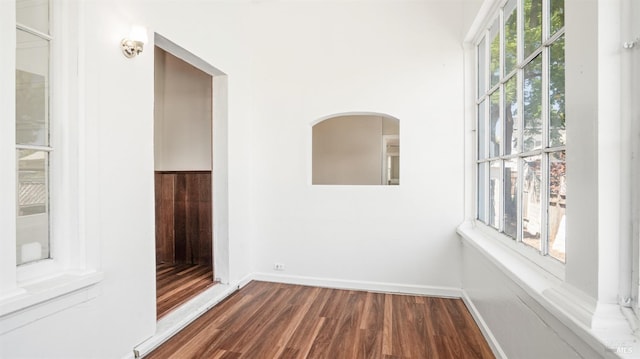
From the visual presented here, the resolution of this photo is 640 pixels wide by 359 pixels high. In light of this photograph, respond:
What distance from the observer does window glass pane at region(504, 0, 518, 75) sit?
1.99m

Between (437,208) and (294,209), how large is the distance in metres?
1.52

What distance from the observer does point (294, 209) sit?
11.3ft

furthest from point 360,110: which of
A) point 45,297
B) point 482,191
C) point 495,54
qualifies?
point 45,297

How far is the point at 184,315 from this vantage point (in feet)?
8.12

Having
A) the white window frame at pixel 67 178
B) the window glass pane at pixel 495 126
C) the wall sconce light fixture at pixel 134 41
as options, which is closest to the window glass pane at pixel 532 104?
the window glass pane at pixel 495 126

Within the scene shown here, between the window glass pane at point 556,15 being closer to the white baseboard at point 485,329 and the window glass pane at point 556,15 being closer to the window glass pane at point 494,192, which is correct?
the window glass pane at point 494,192

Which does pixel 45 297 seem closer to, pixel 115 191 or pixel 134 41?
pixel 115 191

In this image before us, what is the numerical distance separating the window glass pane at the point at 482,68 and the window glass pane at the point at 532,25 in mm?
849

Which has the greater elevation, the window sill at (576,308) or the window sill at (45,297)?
the window sill at (576,308)

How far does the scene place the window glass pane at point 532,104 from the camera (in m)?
1.64

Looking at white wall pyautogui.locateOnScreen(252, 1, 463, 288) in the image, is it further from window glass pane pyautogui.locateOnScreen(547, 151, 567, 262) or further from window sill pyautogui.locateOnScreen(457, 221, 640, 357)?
window glass pane pyautogui.locateOnScreen(547, 151, 567, 262)

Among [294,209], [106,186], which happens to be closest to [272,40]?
[294,209]

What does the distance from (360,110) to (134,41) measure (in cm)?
208

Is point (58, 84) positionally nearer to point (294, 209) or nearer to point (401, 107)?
point (294, 209)
